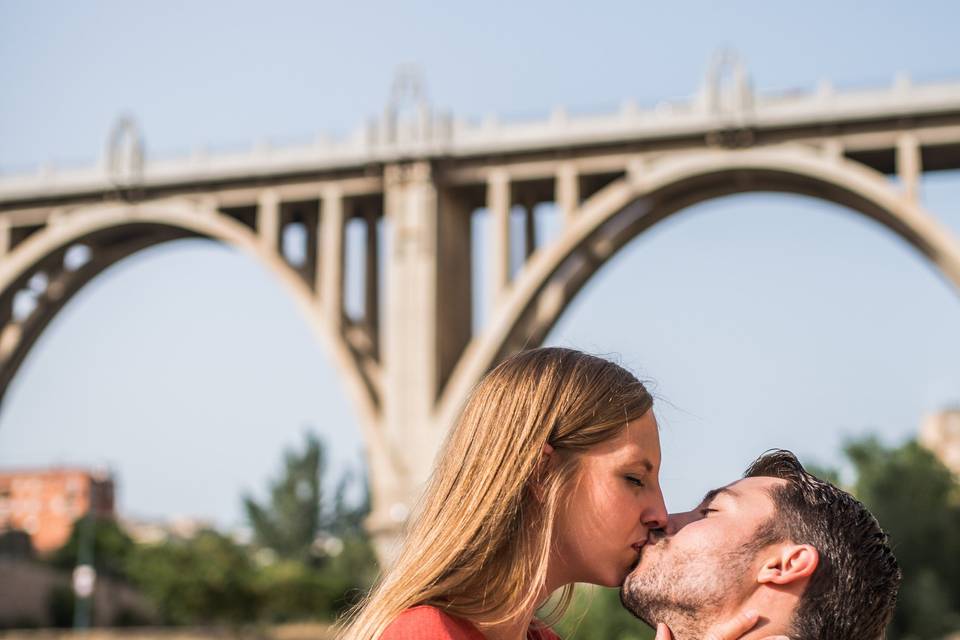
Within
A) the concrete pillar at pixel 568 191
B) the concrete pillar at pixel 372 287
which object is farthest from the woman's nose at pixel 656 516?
the concrete pillar at pixel 372 287

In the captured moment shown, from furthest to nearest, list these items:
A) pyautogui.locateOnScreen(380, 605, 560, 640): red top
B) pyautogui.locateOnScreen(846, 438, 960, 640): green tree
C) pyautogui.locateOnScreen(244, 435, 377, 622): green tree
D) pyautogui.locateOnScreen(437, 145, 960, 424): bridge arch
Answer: pyautogui.locateOnScreen(244, 435, 377, 622): green tree, pyautogui.locateOnScreen(846, 438, 960, 640): green tree, pyautogui.locateOnScreen(437, 145, 960, 424): bridge arch, pyautogui.locateOnScreen(380, 605, 560, 640): red top

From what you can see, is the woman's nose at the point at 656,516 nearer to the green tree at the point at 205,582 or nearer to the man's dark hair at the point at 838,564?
the man's dark hair at the point at 838,564

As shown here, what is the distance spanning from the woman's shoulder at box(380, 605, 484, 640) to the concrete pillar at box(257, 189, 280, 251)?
72.6 feet

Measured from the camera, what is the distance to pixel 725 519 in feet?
8.73

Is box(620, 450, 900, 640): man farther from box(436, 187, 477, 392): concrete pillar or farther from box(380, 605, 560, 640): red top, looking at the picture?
box(436, 187, 477, 392): concrete pillar

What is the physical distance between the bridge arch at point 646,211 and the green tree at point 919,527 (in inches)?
251

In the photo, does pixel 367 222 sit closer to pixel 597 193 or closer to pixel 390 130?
pixel 390 130

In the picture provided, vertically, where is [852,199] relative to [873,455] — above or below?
above

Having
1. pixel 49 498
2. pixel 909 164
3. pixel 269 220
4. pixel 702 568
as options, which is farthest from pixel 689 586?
pixel 49 498

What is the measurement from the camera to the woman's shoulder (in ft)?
7.89

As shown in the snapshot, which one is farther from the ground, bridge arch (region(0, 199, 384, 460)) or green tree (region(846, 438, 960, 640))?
bridge arch (region(0, 199, 384, 460))

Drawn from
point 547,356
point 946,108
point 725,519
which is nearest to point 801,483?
point 725,519

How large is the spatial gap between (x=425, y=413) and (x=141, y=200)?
25.5 ft

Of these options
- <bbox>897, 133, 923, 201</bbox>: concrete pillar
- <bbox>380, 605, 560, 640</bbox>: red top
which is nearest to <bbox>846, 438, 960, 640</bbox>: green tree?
<bbox>897, 133, 923, 201</bbox>: concrete pillar
